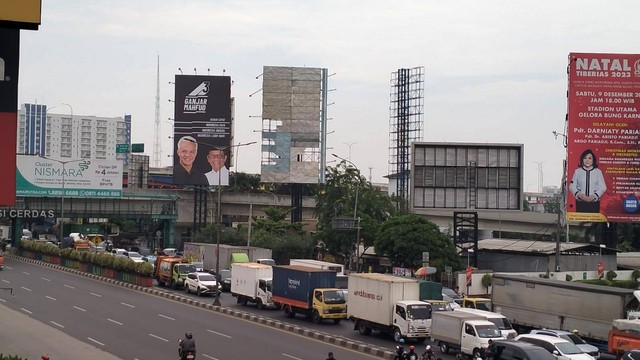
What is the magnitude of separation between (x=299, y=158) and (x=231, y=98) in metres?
9.27

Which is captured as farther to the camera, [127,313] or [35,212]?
[35,212]

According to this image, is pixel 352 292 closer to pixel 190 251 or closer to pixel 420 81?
pixel 190 251

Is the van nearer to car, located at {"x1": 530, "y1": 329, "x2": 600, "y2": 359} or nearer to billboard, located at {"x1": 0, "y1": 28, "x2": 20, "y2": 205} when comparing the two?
car, located at {"x1": 530, "y1": 329, "x2": 600, "y2": 359}

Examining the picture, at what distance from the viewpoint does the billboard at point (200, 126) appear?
7931 cm

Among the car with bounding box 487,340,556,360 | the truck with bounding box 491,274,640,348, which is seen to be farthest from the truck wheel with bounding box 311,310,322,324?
the car with bounding box 487,340,556,360

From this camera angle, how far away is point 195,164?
79.3 m

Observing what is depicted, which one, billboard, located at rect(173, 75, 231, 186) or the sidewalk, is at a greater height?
billboard, located at rect(173, 75, 231, 186)

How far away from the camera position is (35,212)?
83750 millimetres

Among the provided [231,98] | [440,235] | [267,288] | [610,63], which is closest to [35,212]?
[231,98]

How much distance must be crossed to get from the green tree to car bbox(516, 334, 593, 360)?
111 ft

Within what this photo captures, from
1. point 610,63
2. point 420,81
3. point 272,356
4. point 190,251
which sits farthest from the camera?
point 420,81

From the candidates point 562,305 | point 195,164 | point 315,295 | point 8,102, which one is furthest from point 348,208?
point 8,102

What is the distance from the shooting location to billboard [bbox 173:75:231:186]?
260ft

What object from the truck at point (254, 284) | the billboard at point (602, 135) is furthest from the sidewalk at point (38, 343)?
the billboard at point (602, 135)
